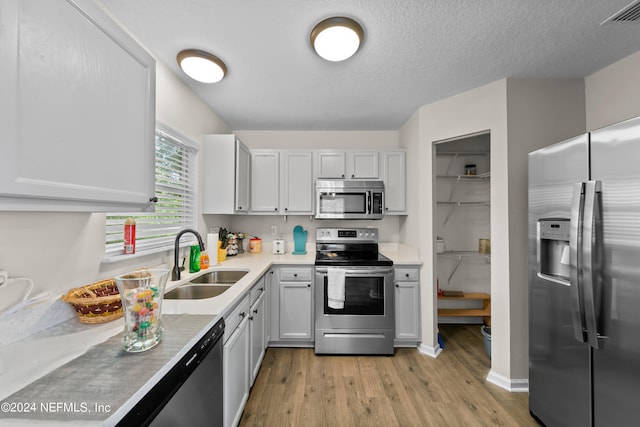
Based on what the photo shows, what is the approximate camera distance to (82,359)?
854 mm

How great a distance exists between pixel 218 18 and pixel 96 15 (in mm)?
720

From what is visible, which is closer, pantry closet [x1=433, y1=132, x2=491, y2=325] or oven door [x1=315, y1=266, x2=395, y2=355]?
oven door [x1=315, y1=266, x2=395, y2=355]

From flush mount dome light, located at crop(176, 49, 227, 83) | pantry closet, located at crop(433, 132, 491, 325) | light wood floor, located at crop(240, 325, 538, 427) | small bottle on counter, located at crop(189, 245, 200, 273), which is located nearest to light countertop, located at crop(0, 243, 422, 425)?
small bottle on counter, located at crop(189, 245, 200, 273)

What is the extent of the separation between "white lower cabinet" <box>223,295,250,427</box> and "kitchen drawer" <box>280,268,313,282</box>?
845 millimetres

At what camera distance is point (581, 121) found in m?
2.16

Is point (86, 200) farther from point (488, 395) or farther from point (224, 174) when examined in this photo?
point (488, 395)

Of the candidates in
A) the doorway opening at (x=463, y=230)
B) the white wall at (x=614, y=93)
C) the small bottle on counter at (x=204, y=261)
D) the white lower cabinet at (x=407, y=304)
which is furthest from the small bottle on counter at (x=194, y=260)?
the white wall at (x=614, y=93)

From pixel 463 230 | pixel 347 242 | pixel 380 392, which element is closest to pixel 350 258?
pixel 347 242

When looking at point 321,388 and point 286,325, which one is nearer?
point 321,388

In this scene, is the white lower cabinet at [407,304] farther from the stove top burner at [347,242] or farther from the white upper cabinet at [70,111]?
the white upper cabinet at [70,111]

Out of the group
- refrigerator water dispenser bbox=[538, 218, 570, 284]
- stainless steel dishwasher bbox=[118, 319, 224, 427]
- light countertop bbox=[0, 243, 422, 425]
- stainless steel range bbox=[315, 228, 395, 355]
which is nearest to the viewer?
light countertop bbox=[0, 243, 422, 425]

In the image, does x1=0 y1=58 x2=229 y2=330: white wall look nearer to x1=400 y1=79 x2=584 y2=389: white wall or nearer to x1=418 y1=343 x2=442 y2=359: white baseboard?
x1=418 y1=343 x2=442 y2=359: white baseboard

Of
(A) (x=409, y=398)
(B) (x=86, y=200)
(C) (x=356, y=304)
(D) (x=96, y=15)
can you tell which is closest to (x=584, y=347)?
(A) (x=409, y=398)

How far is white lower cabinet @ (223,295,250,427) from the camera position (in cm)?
148
